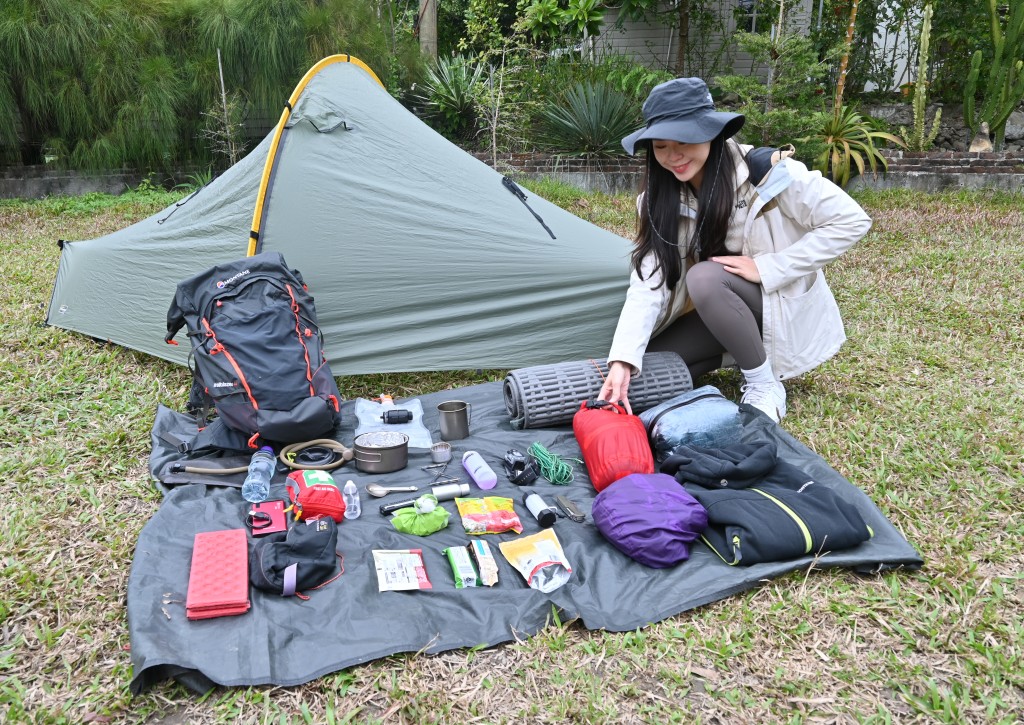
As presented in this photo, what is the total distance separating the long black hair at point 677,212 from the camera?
2.52 metres

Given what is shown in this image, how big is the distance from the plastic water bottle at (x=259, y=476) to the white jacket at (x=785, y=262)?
1106 mm

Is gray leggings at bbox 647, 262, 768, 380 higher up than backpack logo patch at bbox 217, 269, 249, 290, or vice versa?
backpack logo patch at bbox 217, 269, 249, 290

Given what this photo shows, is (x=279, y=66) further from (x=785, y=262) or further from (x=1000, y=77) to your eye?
(x=1000, y=77)

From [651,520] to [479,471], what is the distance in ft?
1.93

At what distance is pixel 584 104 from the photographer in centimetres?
711

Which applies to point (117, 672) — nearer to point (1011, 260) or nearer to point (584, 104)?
point (1011, 260)

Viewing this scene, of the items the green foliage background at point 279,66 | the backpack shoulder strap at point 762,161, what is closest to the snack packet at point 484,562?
the backpack shoulder strap at point 762,161

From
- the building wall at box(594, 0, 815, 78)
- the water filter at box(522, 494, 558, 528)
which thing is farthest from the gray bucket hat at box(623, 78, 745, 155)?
the building wall at box(594, 0, 815, 78)

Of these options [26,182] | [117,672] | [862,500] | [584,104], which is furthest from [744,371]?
[26,182]

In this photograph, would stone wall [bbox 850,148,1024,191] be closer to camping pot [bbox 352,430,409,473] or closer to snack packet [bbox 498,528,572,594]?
camping pot [bbox 352,430,409,473]

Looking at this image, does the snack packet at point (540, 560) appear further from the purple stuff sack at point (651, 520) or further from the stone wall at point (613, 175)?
the stone wall at point (613, 175)

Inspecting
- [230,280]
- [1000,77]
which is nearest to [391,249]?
[230,280]

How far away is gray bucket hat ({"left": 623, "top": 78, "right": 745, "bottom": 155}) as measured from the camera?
2330 mm

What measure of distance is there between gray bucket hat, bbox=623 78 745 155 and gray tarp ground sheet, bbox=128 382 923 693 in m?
1.08
